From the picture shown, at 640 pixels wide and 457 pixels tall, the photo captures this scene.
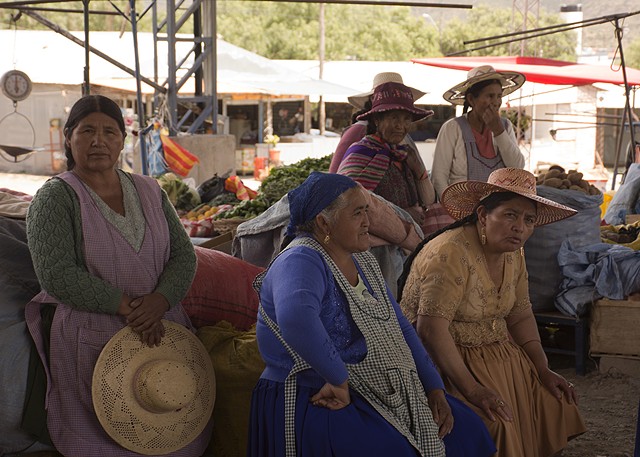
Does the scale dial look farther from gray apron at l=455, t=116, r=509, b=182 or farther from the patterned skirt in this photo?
the patterned skirt

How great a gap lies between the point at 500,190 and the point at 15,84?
13.5m

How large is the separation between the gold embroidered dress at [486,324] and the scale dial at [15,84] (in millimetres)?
13060

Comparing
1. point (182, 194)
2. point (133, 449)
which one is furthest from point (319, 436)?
point (182, 194)

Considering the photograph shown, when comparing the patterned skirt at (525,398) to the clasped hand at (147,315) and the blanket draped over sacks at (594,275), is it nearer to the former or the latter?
the clasped hand at (147,315)

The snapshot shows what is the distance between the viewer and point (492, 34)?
52406 mm

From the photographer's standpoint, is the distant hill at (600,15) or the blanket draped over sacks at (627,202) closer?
the blanket draped over sacks at (627,202)

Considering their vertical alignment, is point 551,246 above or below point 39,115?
below

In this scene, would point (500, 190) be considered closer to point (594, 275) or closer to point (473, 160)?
point (473, 160)

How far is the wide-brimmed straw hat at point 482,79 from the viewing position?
17.9ft

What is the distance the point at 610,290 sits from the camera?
5.39 m

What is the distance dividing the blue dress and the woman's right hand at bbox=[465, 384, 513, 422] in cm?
22

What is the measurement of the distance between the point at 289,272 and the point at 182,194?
526cm

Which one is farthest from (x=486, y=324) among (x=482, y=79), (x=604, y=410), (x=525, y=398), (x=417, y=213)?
(x=482, y=79)

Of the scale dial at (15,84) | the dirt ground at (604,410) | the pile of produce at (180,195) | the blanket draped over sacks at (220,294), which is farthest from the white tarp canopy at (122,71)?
the blanket draped over sacks at (220,294)
